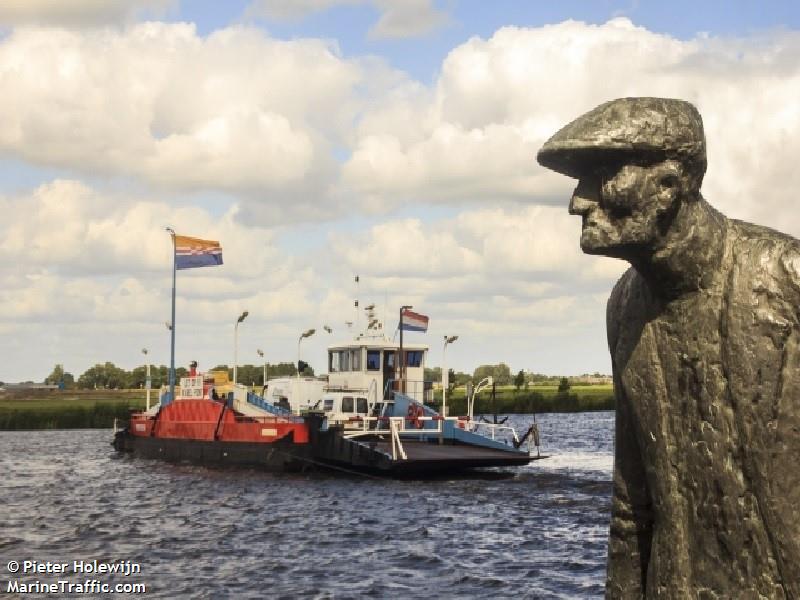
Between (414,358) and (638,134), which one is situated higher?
(414,358)

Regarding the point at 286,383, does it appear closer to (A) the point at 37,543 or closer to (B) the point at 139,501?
(B) the point at 139,501

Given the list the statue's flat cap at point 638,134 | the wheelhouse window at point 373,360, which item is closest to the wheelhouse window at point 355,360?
the wheelhouse window at point 373,360

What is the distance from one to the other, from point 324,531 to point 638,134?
83.9ft

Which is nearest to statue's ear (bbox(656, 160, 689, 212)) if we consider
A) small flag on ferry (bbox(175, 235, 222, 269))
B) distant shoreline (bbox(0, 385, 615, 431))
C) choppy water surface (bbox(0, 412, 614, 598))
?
choppy water surface (bbox(0, 412, 614, 598))

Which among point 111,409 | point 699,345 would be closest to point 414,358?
point 699,345

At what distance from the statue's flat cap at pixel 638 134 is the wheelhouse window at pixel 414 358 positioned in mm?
43953

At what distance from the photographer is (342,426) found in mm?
38781

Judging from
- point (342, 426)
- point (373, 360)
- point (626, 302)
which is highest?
point (373, 360)

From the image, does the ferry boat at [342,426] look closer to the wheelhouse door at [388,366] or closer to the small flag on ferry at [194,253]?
the wheelhouse door at [388,366]

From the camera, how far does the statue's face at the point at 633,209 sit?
10.1ft

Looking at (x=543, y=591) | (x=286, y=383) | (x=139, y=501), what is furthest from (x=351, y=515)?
(x=286, y=383)

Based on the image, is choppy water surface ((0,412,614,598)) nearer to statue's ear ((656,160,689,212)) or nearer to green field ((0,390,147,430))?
statue's ear ((656,160,689,212))

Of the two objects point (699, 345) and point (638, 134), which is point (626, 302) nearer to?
point (699, 345)

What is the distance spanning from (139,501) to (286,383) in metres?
18.4
